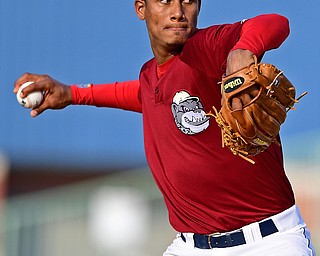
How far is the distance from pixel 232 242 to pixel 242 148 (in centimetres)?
89

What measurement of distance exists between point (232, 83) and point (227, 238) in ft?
4.17

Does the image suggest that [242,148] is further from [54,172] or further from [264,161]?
[54,172]

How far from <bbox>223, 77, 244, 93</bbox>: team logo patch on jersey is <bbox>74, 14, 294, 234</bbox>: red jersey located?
62cm

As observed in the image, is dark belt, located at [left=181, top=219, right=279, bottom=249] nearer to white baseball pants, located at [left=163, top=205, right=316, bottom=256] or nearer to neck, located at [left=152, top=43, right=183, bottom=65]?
white baseball pants, located at [left=163, top=205, right=316, bottom=256]

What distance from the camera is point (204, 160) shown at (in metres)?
4.93

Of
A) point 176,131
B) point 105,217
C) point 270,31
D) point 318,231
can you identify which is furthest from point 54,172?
point 270,31

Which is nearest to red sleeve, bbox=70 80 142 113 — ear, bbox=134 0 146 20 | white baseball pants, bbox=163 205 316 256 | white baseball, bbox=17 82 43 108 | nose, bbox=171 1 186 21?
white baseball, bbox=17 82 43 108

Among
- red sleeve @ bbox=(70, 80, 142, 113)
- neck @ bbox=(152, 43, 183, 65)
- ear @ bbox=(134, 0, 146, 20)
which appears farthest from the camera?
red sleeve @ bbox=(70, 80, 142, 113)

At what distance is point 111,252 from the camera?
1043 centimetres

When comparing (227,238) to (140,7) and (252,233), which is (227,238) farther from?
(140,7)

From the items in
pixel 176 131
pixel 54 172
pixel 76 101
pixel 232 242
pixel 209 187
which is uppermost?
pixel 54 172

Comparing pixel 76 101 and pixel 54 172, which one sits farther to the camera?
pixel 54 172

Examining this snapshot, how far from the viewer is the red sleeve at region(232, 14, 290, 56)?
4125 millimetres

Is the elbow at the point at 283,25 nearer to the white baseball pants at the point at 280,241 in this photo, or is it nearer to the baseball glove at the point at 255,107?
the baseball glove at the point at 255,107
